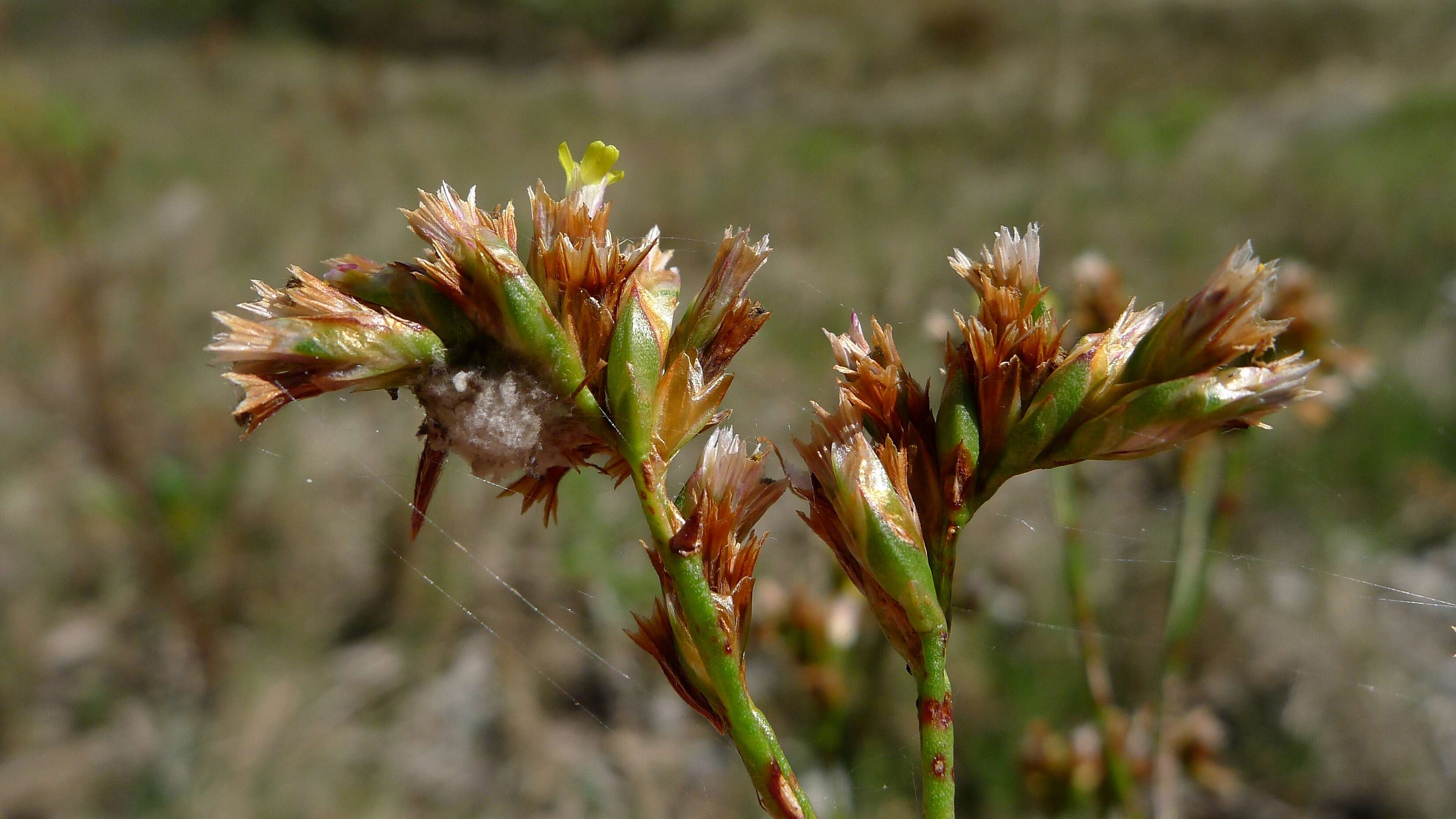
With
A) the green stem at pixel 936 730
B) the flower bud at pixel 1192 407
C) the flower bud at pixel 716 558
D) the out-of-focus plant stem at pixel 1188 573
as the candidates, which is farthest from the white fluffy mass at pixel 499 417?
the out-of-focus plant stem at pixel 1188 573

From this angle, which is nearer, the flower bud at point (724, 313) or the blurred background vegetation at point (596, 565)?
the flower bud at point (724, 313)

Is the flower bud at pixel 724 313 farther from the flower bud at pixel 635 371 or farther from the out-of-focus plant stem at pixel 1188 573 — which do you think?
the out-of-focus plant stem at pixel 1188 573

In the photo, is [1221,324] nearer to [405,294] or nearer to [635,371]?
[635,371]

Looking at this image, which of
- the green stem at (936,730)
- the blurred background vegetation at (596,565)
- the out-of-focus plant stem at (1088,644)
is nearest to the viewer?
the green stem at (936,730)

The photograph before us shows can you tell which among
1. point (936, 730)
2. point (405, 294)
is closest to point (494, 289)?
point (405, 294)

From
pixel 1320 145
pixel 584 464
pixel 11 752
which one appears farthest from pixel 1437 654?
pixel 1320 145

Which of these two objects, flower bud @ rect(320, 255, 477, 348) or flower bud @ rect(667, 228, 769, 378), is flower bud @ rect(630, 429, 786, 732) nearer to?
flower bud @ rect(667, 228, 769, 378)
